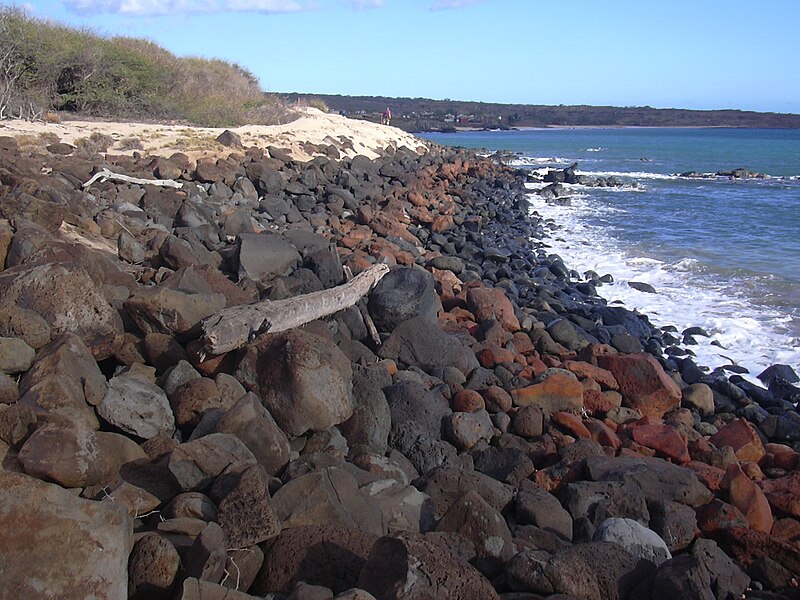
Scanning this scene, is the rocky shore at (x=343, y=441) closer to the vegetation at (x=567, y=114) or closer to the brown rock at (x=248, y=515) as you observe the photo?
the brown rock at (x=248, y=515)

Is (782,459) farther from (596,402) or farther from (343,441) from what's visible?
(343,441)

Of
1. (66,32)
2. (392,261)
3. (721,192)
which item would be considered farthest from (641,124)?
(392,261)

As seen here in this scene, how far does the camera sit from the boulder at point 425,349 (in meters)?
6.84

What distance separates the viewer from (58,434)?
353cm

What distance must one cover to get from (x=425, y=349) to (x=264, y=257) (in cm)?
255

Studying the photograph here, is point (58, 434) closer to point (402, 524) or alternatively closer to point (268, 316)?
point (402, 524)

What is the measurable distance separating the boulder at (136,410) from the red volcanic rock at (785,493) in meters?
4.29

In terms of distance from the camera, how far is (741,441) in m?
6.34

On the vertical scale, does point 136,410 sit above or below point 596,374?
above

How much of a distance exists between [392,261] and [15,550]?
329 inches

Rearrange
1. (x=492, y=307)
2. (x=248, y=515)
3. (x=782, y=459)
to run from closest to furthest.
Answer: (x=248, y=515)
(x=782, y=459)
(x=492, y=307)

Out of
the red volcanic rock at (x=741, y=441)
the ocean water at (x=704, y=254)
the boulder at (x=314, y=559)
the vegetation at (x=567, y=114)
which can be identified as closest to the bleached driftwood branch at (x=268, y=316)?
the boulder at (x=314, y=559)

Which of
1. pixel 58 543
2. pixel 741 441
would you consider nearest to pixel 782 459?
pixel 741 441

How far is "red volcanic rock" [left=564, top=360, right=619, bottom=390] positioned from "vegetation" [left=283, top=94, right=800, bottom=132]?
356ft
